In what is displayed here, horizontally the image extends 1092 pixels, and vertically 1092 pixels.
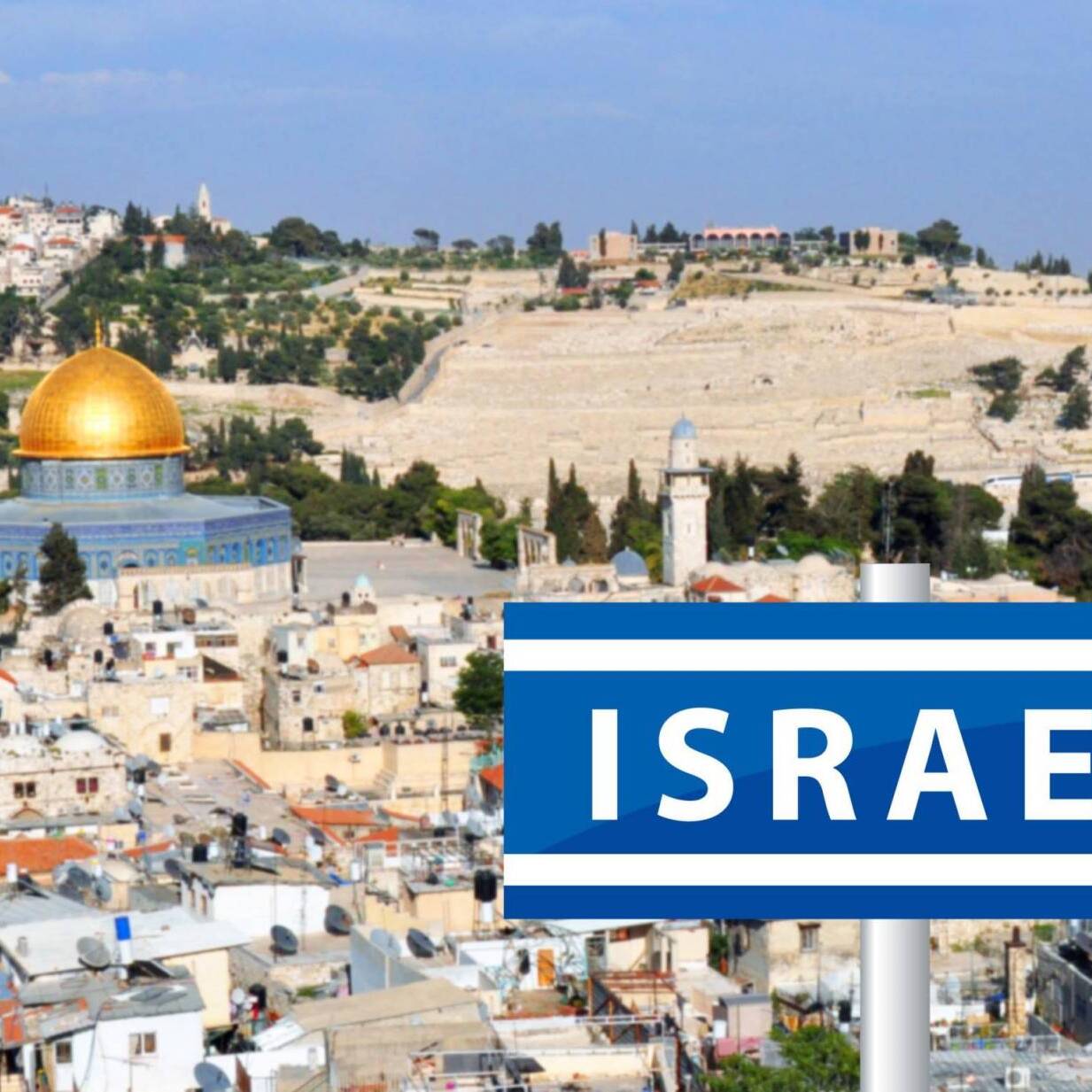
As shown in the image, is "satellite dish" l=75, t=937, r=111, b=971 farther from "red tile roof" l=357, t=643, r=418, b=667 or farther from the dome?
the dome

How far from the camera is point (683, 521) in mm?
30844

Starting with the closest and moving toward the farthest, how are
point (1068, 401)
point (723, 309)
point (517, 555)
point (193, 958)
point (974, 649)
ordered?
point (974, 649)
point (193, 958)
point (517, 555)
point (1068, 401)
point (723, 309)

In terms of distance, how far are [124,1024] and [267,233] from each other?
73.5 m

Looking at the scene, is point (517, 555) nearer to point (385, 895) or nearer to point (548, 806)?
point (385, 895)

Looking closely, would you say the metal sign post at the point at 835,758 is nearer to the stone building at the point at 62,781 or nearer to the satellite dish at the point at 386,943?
the satellite dish at the point at 386,943

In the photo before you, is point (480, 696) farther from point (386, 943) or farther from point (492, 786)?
point (386, 943)

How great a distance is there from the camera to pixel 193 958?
39.2ft

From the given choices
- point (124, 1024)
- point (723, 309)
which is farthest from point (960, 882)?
point (723, 309)

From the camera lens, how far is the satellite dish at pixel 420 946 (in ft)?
41.7

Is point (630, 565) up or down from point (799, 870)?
down

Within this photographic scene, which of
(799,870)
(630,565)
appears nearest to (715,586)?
(630,565)

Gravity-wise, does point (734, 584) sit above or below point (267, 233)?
below

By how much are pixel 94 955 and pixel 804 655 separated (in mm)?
9128


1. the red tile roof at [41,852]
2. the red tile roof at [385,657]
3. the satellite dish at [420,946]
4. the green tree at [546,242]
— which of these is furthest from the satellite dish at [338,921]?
the green tree at [546,242]
